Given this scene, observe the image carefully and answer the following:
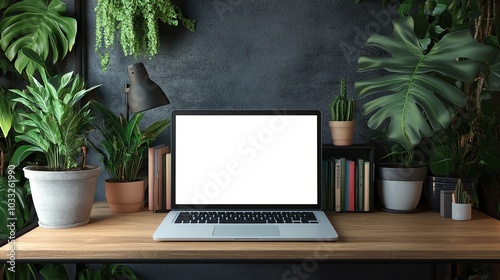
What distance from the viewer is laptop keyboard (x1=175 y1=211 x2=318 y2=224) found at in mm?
1438

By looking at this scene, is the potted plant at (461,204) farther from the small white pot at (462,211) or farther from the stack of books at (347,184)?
the stack of books at (347,184)

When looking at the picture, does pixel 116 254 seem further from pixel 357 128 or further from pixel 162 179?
pixel 357 128

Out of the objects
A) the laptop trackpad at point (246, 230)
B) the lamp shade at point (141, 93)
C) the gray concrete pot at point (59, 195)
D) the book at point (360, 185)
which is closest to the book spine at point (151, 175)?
the lamp shade at point (141, 93)

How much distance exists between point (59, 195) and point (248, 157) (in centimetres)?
59

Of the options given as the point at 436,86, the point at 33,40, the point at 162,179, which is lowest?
the point at 162,179

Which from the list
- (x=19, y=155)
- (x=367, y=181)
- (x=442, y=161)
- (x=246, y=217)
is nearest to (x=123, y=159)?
(x=19, y=155)

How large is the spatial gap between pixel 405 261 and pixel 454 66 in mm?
581

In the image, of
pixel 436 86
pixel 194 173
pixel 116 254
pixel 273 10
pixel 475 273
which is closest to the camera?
pixel 116 254

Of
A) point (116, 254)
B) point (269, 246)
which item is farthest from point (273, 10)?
point (116, 254)

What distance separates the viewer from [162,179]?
1634 mm

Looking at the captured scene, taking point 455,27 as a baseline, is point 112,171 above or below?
below

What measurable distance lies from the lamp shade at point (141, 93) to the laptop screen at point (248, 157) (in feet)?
0.36

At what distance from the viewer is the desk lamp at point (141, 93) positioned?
164cm

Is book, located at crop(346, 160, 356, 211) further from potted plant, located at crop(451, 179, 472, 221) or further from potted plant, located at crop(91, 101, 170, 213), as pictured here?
potted plant, located at crop(91, 101, 170, 213)
